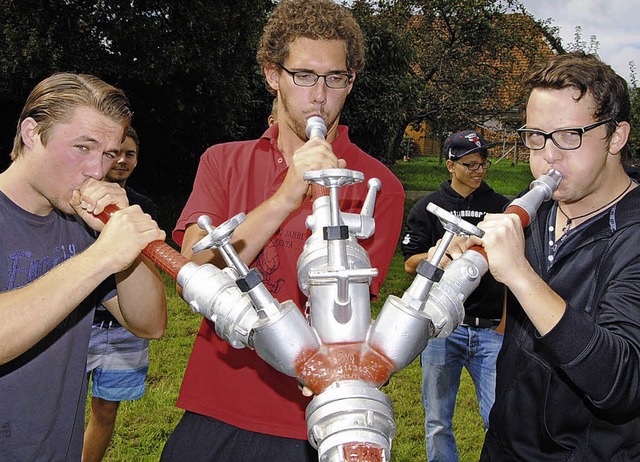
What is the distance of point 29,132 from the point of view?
2.57 meters

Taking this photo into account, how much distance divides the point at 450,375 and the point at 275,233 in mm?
2735

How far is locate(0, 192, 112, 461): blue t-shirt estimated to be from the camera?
7.63 ft

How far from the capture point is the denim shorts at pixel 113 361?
16.0 ft

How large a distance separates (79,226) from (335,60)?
4.47 ft

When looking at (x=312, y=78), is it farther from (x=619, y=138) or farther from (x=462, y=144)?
(x=462, y=144)

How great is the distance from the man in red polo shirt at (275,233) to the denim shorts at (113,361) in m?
2.45

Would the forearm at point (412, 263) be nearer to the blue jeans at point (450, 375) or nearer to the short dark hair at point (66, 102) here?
the blue jeans at point (450, 375)

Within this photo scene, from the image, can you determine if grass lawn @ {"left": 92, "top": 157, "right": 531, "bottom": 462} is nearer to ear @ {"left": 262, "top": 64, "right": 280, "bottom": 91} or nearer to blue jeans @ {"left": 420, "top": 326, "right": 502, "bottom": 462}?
blue jeans @ {"left": 420, "top": 326, "right": 502, "bottom": 462}

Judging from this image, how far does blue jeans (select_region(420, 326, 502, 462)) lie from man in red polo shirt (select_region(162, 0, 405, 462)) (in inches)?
88.4

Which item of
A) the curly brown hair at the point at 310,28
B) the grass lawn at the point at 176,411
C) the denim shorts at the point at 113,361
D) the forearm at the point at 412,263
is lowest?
the grass lawn at the point at 176,411

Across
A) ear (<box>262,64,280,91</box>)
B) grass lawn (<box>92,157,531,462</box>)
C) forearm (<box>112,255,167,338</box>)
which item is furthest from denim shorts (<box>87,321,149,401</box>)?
ear (<box>262,64,280,91</box>)

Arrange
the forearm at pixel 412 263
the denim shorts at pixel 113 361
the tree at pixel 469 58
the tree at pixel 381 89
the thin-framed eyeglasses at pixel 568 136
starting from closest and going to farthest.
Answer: the thin-framed eyeglasses at pixel 568 136
the denim shorts at pixel 113 361
the forearm at pixel 412 263
the tree at pixel 381 89
the tree at pixel 469 58

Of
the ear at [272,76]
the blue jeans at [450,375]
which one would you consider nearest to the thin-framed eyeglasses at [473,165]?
the blue jeans at [450,375]

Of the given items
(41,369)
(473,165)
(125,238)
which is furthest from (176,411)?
(125,238)
